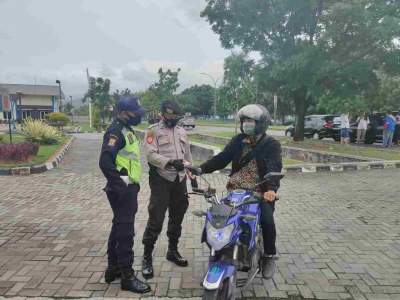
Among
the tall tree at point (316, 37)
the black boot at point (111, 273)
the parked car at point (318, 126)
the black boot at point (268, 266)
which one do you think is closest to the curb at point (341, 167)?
the tall tree at point (316, 37)

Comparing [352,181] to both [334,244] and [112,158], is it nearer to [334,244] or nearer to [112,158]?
[334,244]

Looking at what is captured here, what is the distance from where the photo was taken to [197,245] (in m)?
5.29

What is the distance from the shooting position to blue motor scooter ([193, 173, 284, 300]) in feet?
10.1

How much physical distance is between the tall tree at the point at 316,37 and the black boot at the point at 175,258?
12937 mm

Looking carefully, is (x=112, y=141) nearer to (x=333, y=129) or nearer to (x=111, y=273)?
(x=111, y=273)

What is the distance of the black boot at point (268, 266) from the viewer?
12.9ft

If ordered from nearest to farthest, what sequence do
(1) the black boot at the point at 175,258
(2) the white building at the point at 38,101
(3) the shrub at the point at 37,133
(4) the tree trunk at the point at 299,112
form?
1. (1) the black boot at the point at 175,258
2. (3) the shrub at the point at 37,133
3. (4) the tree trunk at the point at 299,112
4. (2) the white building at the point at 38,101

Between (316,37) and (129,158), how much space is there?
15486 millimetres

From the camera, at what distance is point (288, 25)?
1802cm

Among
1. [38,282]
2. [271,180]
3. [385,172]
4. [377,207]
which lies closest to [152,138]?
[271,180]

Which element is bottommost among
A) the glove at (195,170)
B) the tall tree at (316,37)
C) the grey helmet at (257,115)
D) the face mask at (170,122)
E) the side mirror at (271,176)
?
the glove at (195,170)

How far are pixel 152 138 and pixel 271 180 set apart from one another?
1.40 metres

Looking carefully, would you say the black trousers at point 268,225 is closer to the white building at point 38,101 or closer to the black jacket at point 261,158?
the black jacket at point 261,158

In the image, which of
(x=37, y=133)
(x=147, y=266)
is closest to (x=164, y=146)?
(x=147, y=266)
